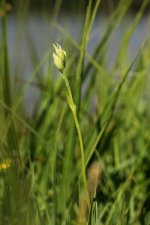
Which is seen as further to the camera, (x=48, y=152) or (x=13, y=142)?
(x=48, y=152)

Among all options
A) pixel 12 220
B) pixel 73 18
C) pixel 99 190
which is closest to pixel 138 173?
pixel 99 190

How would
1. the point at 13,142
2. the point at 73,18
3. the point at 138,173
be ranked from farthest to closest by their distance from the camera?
the point at 73,18 < the point at 138,173 < the point at 13,142

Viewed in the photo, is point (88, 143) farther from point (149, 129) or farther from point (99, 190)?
point (149, 129)

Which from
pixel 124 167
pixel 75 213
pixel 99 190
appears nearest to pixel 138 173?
pixel 124 167

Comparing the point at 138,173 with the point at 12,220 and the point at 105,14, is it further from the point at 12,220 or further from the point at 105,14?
the point at 105,14

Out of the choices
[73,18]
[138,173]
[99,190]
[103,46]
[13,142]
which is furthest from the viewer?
[73,18]

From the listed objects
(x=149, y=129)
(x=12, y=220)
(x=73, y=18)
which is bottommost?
(x=149, y=129)

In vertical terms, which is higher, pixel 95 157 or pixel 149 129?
pixel 95 157
